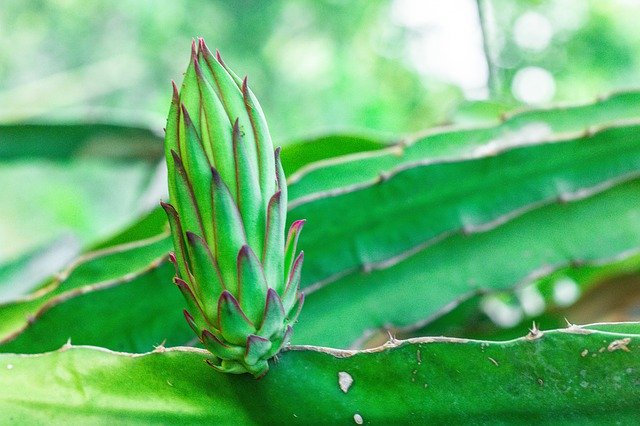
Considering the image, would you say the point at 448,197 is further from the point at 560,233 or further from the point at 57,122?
the point at 57,122

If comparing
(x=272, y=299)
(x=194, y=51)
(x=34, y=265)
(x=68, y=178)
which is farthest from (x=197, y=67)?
(x=68, y=178)

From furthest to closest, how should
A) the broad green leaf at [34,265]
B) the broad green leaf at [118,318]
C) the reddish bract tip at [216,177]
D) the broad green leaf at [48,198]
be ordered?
the broad green leaf at [48,198] < the broad green leaf at [34,265] < the broad green leaf at [118,318] < the reddish bract tip at [216,177]

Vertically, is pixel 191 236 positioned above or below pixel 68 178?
above

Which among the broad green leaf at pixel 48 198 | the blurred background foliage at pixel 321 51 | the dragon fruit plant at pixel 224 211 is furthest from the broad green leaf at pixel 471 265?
the broad green leaf at pixel 48 198

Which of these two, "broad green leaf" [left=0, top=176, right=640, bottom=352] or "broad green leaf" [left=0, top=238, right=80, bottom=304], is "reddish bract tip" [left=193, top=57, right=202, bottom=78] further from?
"broad green leaf" [left=0, top=238, right=80, bottom=304]

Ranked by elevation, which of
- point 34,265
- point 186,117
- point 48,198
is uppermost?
point 186,117

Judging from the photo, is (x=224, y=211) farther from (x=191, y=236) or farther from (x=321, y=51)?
(x=321, y=51)

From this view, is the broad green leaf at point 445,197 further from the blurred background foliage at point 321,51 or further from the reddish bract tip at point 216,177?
the blurred background foliage at point 321,51
